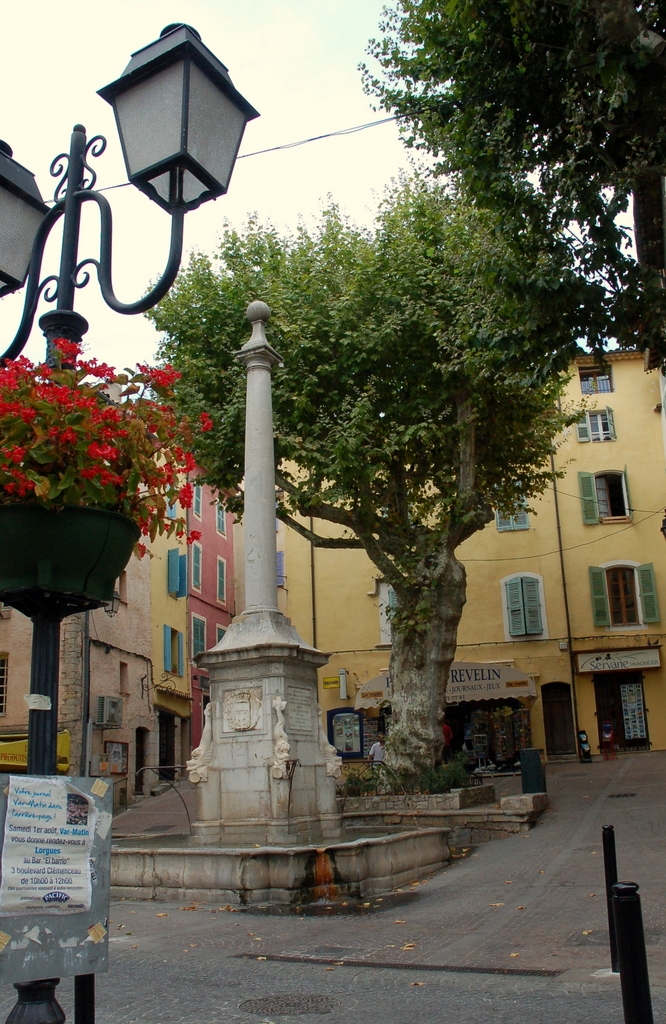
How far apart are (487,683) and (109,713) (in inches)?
450

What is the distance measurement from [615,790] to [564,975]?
1461 centimetres

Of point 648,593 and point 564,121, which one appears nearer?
point 564,121

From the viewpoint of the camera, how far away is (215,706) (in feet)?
42.0

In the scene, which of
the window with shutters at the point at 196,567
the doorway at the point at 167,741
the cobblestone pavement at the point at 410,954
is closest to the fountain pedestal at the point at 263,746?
the cobblestone pavement at the point at 410,954

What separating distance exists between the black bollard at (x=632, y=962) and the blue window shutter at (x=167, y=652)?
96.0ft

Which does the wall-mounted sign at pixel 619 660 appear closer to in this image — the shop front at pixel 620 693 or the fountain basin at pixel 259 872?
the shop front at pixel 620 693

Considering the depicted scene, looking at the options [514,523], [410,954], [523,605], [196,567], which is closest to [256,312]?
[410,954]

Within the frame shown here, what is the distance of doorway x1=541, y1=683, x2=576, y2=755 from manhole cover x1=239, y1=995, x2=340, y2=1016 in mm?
25655

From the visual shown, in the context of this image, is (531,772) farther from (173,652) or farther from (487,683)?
(173,652)

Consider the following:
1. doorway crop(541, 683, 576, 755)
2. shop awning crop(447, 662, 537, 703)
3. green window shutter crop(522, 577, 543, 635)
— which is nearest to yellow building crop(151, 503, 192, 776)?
shop awning crop(447, 662, 537, 703)

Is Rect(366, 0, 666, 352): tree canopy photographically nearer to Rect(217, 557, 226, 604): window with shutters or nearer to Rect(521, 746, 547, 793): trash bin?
Rect(521, 746, 547, 793): trash bin

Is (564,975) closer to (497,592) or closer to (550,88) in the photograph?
(550,88)

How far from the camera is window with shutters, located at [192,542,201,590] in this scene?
35.5 meters

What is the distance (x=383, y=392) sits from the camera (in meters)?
20.6
